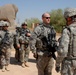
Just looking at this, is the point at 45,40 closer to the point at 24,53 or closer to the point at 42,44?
the point at 42,44

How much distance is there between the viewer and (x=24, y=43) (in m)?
9.25

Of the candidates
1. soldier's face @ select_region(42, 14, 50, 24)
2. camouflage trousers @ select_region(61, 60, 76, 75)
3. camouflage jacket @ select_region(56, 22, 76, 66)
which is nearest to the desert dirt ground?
soldier's face @ select_region(42, 14, 50, 24)

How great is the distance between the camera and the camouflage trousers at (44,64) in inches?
229

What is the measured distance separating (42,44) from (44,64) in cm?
47

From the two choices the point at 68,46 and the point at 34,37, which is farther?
the point at 34,37

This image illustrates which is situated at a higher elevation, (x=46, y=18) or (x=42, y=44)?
(x=46, y=18)

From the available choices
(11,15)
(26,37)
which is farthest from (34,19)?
(26,37)

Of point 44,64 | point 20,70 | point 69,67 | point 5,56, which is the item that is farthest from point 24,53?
point 69,67

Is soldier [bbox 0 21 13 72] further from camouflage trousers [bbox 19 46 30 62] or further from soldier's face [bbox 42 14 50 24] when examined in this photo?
soldier's face [bbox 42 14 50 24]

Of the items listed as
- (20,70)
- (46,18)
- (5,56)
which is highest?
(46,18)

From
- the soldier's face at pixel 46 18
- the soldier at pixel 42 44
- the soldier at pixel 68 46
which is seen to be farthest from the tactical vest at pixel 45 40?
the soldier at pixel 68 46

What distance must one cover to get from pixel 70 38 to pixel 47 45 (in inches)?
54.7

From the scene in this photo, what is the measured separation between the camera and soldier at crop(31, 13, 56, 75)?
575 centimetres

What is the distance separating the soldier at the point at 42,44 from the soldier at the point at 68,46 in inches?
48.9
